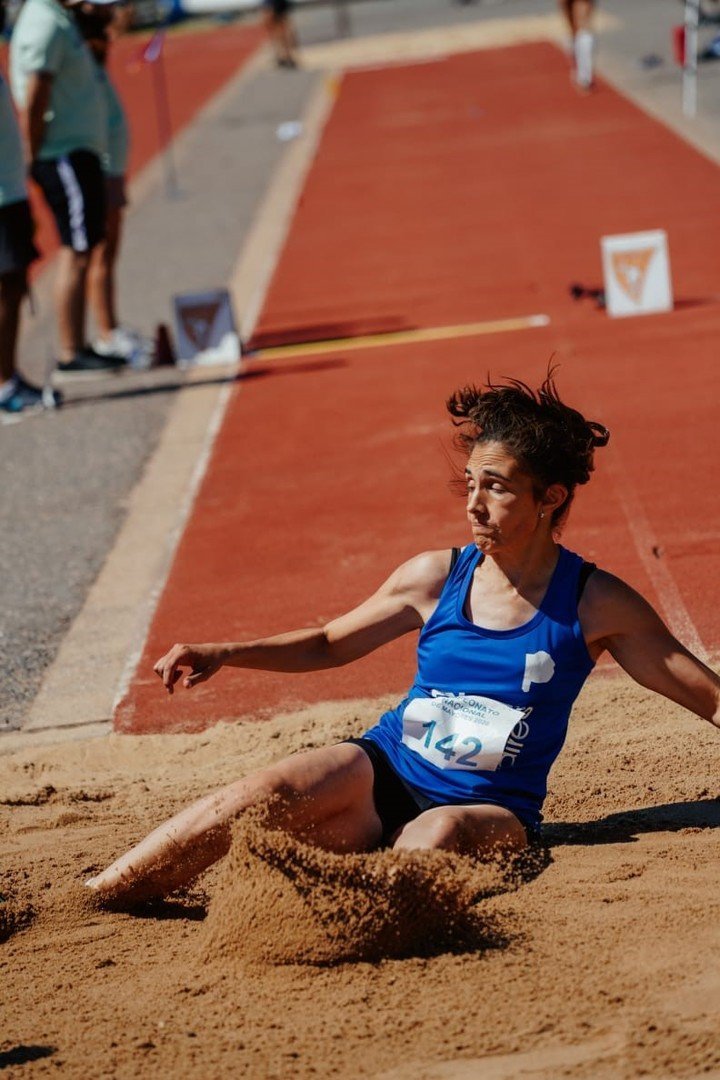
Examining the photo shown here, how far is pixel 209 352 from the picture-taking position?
36.1ft

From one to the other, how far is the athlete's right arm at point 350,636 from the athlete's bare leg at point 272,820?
0.31 metres

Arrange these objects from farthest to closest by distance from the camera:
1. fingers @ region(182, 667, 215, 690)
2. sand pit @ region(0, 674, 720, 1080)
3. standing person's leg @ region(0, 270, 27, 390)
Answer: standing person's leg @ region(0, 270, 27, 390) → fingers @ region(182, 667, 215, 690) → sand pit @ region(0, 674, 720, 1080)

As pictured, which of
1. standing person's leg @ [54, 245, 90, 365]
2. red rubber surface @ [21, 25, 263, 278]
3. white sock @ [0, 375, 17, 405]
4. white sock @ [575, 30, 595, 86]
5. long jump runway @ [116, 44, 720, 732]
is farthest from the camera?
red rubber surface @ [21, 25, 263, 278]

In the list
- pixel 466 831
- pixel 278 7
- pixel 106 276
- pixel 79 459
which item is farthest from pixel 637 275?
pixel 278 7

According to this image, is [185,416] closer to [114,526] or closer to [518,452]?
[114,526]

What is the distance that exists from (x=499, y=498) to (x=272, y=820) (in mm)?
1016

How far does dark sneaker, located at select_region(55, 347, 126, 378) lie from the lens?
34.9 feet

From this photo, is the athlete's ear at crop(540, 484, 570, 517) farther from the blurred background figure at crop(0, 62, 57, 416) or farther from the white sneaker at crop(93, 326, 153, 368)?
the white sneaker at crop(93, 326, 153, 368)

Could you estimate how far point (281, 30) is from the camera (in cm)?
3253

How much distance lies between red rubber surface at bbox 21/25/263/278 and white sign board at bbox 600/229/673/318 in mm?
6723

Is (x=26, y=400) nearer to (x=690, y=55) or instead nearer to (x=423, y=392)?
(x=423, y=392)

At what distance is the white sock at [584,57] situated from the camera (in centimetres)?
2356

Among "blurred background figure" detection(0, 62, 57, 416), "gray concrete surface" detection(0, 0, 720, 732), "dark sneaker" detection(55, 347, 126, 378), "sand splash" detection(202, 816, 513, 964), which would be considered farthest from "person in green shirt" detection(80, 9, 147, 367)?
"sand splash" detection(202, 816, 513, 964)

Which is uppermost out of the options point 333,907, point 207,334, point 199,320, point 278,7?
point 333,907
